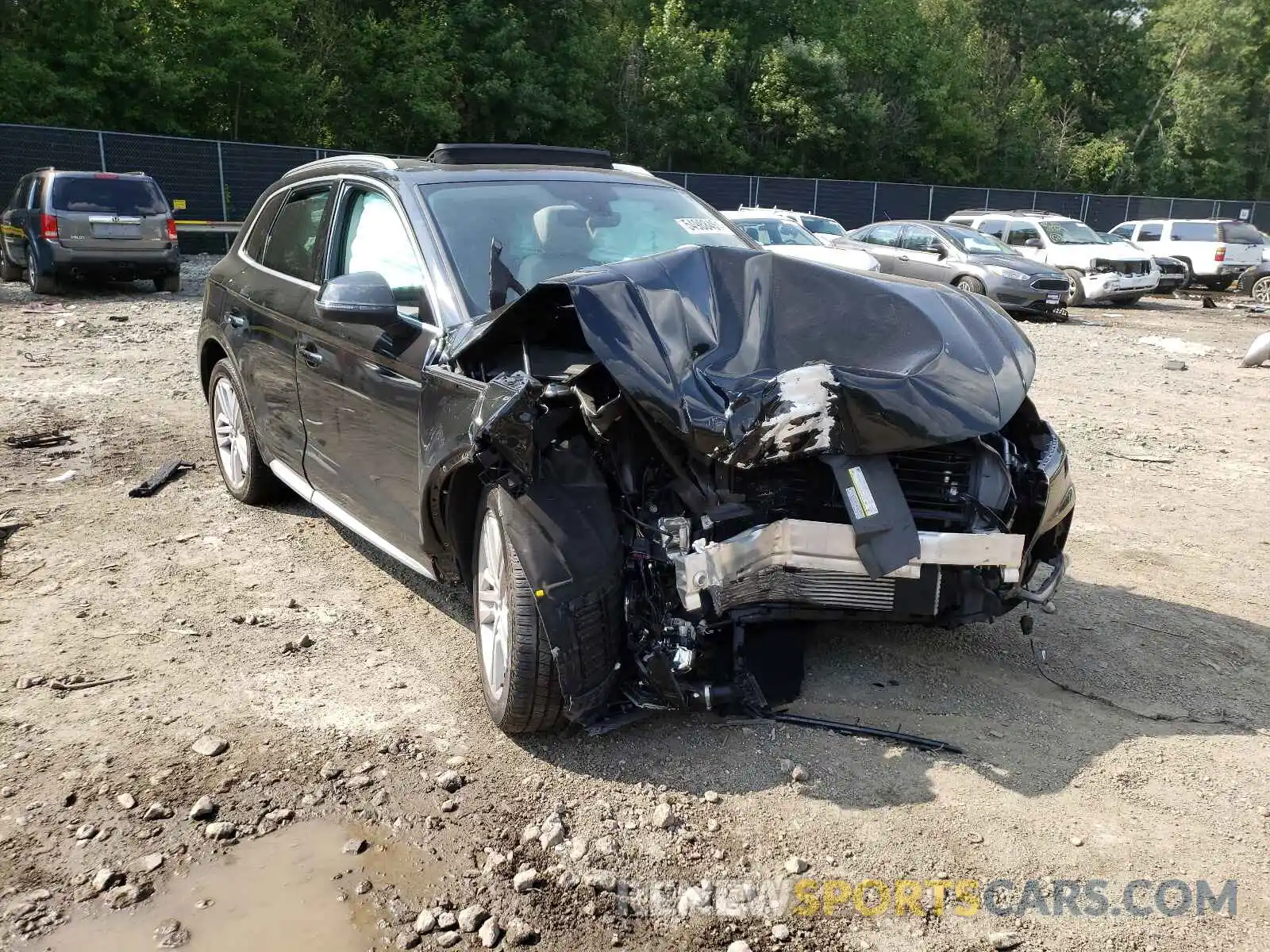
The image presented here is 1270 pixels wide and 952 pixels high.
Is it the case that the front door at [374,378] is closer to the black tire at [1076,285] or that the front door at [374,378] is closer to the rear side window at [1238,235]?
the black tire at [1076,285]

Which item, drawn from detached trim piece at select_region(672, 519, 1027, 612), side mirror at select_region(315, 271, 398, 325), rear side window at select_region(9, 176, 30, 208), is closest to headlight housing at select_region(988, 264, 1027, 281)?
side mirror at select_region(315, 271, 398, 325)

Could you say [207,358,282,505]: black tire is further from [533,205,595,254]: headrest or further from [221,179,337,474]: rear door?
[533,205,595,254]: headrest

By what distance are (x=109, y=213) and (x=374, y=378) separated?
1425cm

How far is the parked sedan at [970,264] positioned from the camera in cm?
1695

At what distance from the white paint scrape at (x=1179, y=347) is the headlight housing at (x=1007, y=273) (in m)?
2.56

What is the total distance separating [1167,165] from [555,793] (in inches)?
2101

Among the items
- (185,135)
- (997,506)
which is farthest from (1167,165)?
(997,506)

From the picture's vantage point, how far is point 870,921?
2715 mm

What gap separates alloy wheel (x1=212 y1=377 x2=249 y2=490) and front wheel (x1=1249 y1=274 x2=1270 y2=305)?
21001 mm

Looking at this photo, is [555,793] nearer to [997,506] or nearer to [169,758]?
[169,758]

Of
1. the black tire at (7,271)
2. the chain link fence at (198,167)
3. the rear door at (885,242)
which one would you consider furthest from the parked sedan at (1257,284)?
the black tire at (7,271)

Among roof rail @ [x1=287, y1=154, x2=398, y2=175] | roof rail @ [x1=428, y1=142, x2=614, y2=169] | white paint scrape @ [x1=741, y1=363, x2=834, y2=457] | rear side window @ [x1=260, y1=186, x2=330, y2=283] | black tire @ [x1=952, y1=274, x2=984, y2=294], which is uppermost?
roof rail @ [x1=428, y1=142, x2=614, y2=169]

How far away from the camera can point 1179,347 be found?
1407 centimetres

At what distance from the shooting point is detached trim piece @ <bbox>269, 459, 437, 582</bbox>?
4187 mm
